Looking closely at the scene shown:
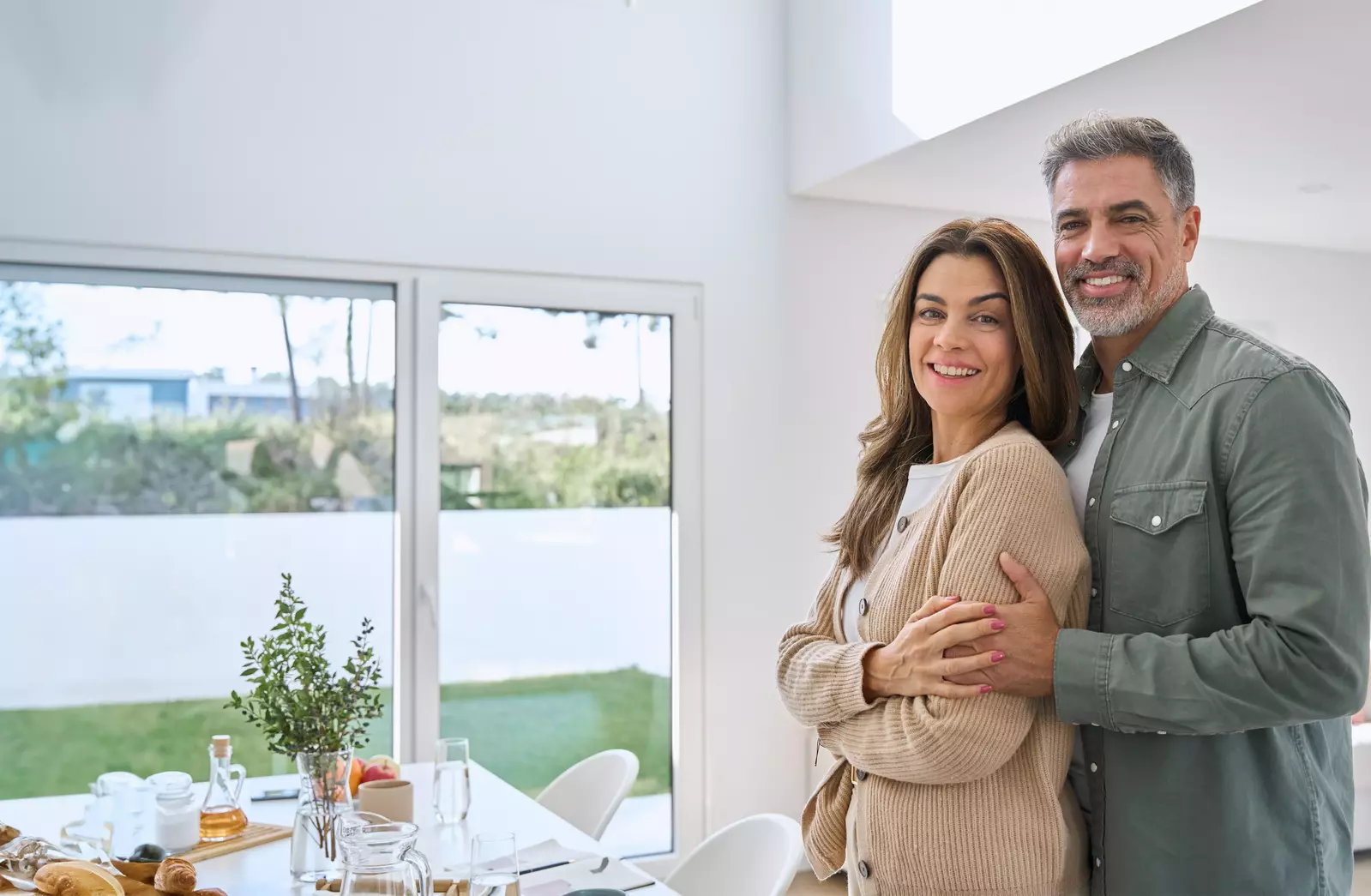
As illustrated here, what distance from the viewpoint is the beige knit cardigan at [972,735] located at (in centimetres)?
156

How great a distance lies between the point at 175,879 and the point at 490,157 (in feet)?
9.52

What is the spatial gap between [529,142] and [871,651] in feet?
9.99

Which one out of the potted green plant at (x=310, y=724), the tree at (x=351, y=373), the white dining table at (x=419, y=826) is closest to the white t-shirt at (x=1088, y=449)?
the white dining table at (x=419, y=826)

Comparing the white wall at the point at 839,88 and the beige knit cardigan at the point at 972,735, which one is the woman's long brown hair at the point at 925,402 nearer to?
the beige knit cardigan at the point at 972,735

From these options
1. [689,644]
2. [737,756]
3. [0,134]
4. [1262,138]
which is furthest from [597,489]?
[1262,138]

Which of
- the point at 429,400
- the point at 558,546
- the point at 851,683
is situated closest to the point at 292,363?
the point at 429,400

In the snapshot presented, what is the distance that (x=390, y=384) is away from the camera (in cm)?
419

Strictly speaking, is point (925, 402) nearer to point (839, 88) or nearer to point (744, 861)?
point (744, 861)

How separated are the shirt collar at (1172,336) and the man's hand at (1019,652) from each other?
39 centimetres

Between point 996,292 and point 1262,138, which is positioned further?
point 1262,138

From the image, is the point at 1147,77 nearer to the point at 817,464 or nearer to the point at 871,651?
the point at 817,464

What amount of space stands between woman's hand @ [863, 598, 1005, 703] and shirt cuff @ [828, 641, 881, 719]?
0.04 metres

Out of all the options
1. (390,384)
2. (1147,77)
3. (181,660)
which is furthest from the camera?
(390,384)

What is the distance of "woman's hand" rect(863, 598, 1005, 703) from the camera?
1.53m
